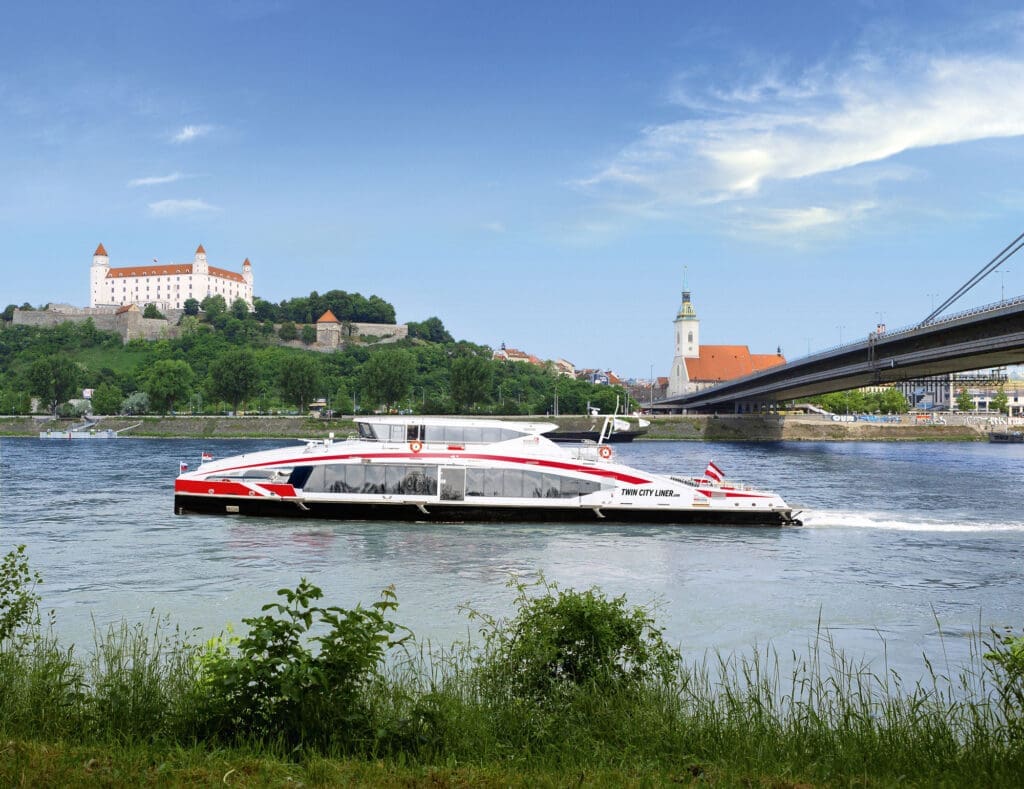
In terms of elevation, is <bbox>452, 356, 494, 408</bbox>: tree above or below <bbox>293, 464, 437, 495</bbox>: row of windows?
above

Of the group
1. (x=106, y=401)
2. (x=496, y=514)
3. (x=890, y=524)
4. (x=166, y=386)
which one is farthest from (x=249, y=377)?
(x=890, y=524)

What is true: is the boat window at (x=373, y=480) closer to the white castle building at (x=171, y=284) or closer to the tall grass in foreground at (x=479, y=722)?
the tall grass in foreground at (x=479, y=722)

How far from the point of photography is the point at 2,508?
31.8 meters

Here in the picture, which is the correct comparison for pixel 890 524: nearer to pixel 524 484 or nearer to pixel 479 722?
pixel 524 484

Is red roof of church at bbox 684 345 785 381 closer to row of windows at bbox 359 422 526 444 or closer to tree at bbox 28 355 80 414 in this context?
tree at bbox 28 355 80 414

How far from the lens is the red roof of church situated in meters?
180

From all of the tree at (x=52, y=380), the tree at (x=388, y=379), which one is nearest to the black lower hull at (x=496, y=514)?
the tree at (x=388, y=379)

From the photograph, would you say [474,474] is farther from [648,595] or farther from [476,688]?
[476,688]

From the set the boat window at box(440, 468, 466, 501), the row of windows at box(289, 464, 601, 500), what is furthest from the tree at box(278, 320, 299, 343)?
the boat window at box(440, 468, 466, 501)

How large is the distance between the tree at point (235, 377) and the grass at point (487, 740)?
115 m

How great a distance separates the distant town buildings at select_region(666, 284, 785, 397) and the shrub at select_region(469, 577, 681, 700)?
16933 centimetres

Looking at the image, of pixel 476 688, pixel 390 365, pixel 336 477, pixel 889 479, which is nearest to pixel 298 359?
pixel 390 365

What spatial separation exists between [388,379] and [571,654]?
365 feet

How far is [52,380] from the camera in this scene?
121 meters
